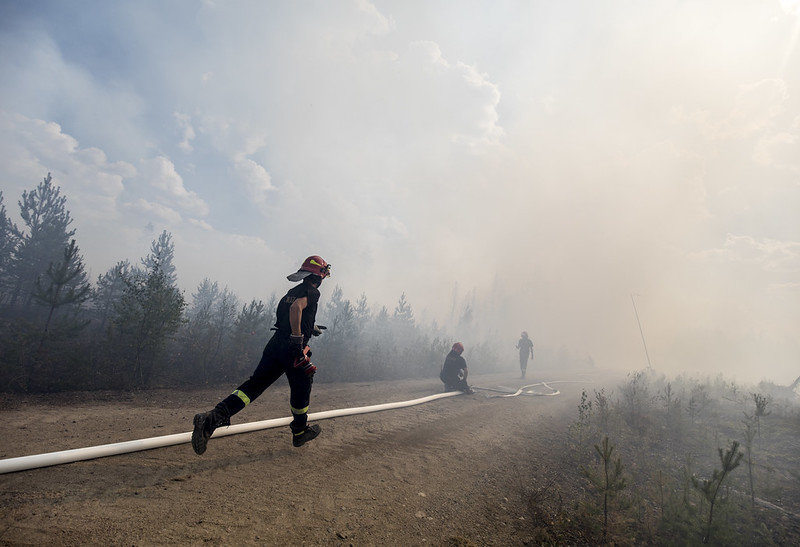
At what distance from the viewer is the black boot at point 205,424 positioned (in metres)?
3.33

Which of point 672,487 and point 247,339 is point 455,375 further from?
point 247,339

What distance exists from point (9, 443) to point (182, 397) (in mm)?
4051

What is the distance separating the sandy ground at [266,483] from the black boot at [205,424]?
31 cm

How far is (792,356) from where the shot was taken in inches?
3238

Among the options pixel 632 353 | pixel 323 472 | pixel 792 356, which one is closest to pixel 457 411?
pixel 323 472

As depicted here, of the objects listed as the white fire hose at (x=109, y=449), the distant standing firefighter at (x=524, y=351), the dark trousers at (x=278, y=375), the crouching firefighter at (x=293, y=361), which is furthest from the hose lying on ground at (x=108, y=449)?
the distant standing firefighter at (x=524, y=351)

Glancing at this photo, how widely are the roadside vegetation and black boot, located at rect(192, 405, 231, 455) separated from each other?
366 cm

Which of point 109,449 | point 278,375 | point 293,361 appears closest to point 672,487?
point 293,361

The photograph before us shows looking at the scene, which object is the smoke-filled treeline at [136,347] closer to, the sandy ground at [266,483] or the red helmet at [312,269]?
the sandy ground at [266,483]

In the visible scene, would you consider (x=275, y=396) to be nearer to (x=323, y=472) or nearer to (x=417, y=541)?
(x=323, y=472)

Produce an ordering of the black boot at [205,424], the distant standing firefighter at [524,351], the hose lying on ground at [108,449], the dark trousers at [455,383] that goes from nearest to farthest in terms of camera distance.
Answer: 1. the hose lying on ground at [108,449]
2. the black boot at [205,424]
3. the dark trousers at [455,383]
4. the distant standing firefighter at [524,351]

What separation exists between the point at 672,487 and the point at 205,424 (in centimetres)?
702

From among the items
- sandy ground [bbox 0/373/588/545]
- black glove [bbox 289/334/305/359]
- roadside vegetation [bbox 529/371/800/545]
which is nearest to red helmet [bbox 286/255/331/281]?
black glove [bbox 289/334/305/359]

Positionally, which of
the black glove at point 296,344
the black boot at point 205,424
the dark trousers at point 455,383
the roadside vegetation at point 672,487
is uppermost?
the black glove at point 296,344
